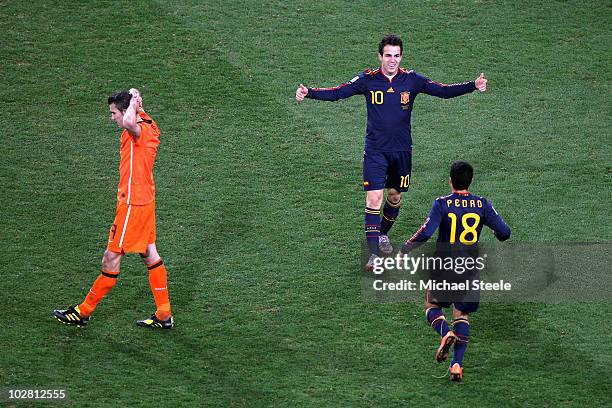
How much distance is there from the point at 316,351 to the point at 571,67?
7.46 m

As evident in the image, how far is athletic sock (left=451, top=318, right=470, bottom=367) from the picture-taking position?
9.06 meters

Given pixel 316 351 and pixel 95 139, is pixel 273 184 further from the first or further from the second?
pixel 316 351

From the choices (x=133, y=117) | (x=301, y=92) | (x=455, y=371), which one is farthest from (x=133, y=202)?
(x=455, y=371)

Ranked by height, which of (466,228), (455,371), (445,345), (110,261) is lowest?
(455,371)

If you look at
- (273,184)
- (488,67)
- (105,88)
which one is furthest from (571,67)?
(105,88)

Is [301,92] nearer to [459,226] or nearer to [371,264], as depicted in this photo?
[371,264]

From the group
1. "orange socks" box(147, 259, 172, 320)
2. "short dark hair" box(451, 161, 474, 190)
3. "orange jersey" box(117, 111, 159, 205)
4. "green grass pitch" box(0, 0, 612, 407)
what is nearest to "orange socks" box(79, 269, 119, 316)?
"green grass pitch" box(0, 0, 612, 407)

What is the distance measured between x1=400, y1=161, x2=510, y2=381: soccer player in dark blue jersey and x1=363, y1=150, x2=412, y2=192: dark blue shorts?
72.4 inches

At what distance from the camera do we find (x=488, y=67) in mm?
15219

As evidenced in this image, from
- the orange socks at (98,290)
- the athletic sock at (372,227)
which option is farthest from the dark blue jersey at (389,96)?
the orange socks at (98,290)

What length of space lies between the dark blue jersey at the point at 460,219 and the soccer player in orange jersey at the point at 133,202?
2374 millimetres

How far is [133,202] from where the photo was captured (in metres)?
9.62

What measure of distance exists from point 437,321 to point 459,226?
32.7 inches

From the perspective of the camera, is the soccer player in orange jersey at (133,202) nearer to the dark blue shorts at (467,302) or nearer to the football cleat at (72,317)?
the football cleat at (72,317)
